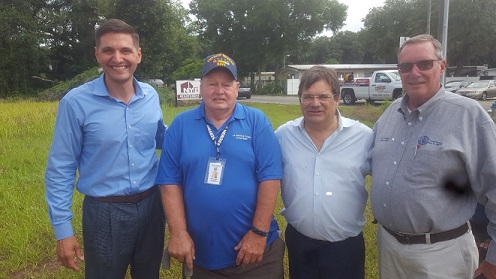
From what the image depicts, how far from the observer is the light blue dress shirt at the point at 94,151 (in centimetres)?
266

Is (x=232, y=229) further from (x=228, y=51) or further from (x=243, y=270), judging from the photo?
(x=228, y=51)

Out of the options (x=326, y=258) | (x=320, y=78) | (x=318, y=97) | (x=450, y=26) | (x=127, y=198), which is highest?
(x=450, y=26)

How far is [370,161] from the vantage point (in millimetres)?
2891

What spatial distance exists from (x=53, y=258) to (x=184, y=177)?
2482mm

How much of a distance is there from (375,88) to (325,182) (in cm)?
1935

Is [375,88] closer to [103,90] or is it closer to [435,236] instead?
[435,236]

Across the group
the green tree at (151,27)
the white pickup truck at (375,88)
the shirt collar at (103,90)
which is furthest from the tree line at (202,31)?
the shirt collar at (103,90)

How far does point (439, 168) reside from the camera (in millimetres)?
2512

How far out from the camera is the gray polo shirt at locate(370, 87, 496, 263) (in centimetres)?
247

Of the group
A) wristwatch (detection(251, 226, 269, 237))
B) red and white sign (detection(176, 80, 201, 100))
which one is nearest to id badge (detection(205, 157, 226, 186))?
wristwatch (detection(251, 226, 269, 237))

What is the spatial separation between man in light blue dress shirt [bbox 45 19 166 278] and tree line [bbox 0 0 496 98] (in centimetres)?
2430

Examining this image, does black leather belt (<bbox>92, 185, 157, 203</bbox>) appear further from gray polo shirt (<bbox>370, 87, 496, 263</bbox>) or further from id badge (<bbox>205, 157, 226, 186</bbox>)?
gray polo shirt (<bbox>370, 87, 496, 263</bbox>)

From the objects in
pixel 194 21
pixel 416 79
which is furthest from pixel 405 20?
pixel 416 79

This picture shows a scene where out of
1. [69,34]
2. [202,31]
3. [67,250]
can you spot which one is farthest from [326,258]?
[202,31]
